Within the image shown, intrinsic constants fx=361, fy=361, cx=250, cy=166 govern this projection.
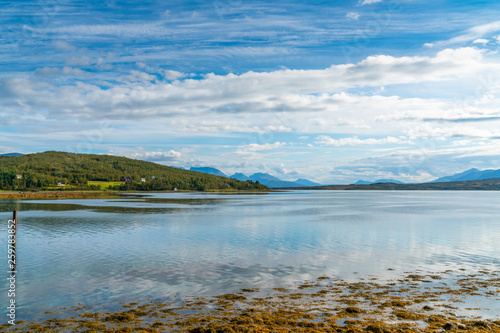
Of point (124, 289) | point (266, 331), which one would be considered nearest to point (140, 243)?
point (124, 289)

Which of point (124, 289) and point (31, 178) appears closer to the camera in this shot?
point (124, 289)

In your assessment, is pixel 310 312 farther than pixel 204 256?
No

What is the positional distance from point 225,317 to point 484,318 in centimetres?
1073

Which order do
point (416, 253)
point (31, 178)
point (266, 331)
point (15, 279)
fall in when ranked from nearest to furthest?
1. point (266, 331)
2. point (15, 279)
3. point (416, 253)
4. point (31, 178)

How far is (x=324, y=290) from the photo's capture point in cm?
1914

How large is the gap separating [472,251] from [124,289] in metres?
28.8

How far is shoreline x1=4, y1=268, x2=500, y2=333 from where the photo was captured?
13.8 m

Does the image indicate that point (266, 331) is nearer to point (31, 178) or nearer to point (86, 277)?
point (86, 277)

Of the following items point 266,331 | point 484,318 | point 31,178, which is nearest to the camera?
point 266,331

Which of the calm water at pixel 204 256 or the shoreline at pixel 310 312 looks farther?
the calm water at pixel 204 256

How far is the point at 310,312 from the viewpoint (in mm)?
15680

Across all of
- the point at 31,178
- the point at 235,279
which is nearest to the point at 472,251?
the point at 235,279

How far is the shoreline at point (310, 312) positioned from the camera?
45.3 feet

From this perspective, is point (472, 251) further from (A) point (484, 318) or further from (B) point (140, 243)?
(B) point (140, 243)
